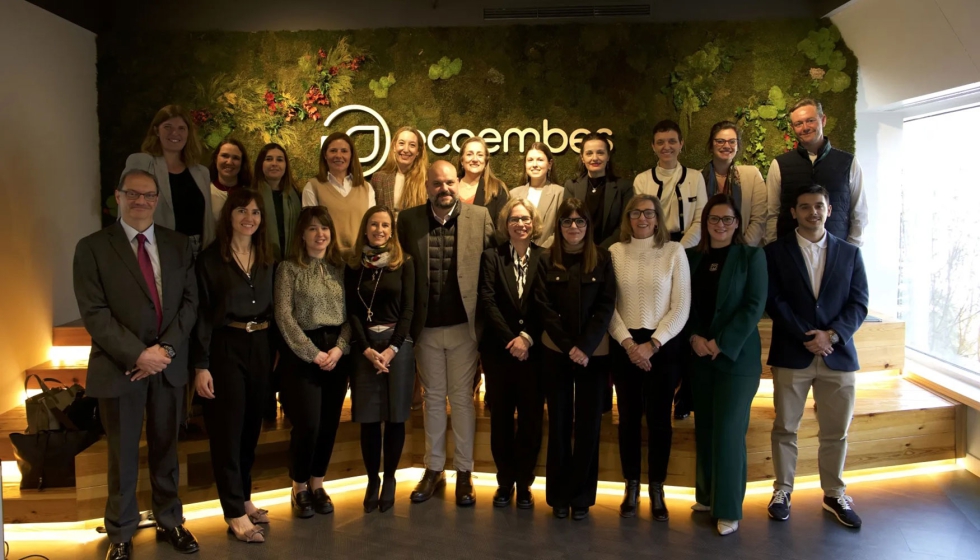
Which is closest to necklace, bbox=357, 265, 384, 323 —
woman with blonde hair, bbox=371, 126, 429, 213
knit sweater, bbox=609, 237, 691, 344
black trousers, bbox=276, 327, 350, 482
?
black trousers, bbox=276, 327, 350, 482

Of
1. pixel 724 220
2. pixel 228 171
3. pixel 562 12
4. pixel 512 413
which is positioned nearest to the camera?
pixel 724 220

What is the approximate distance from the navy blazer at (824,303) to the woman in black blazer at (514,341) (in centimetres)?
127

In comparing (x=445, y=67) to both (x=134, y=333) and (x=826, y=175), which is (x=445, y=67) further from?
(x=134, y=333)

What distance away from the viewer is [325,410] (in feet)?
12.1

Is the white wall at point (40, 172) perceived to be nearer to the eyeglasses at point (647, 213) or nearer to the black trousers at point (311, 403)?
the black trousers at point (311, 403)

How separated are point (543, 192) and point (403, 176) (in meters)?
0.91

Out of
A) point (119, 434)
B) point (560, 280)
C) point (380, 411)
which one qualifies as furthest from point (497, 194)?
point (119, 434)

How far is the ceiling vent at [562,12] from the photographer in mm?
5633

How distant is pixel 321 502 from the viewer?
3.80 metres

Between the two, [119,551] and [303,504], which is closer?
[119,551]

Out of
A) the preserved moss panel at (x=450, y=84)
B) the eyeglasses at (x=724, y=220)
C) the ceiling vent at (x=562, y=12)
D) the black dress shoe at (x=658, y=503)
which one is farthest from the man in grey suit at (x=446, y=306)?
the ceiling vent at (x=562, y=12)

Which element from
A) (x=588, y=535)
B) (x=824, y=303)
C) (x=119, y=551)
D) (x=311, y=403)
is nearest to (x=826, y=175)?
(x=824, y=303)

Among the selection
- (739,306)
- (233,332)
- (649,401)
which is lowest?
(649,401)

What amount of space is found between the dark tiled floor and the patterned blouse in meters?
0.92
